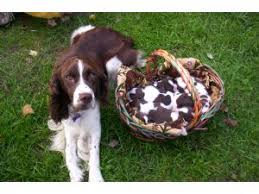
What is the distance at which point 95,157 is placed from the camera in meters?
4.69

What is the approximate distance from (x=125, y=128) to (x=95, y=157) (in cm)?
48

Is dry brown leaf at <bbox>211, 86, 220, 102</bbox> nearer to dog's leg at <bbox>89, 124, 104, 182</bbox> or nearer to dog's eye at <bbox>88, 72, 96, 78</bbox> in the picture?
dog's leg at <bbox>89, 124, 104, 182</bbox>

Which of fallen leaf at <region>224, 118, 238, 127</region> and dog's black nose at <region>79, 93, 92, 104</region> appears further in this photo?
fallen leaf at <region>224, 118, 238, 127</region>

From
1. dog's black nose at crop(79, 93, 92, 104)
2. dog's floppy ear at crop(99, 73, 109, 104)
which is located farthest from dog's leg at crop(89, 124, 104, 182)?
dog's black nose at crop(79, 93, 92, 104)

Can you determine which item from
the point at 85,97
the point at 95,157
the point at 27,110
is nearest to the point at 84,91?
the point at 85,97

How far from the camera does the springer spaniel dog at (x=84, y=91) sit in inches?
168

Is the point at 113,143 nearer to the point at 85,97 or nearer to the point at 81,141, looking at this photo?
the point at 81,141

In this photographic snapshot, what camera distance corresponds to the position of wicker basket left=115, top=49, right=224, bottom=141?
14.9ft

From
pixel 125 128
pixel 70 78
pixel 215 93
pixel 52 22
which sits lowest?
pixel 125 128

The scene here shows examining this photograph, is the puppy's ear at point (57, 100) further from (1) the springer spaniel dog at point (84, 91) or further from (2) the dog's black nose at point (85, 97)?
(2) the dog's black nose at point (85, 97)

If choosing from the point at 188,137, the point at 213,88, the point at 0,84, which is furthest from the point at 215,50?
the point at 0,84

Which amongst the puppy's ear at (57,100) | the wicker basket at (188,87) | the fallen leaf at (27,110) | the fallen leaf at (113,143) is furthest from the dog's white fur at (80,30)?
the fallen leaf at (113,143)

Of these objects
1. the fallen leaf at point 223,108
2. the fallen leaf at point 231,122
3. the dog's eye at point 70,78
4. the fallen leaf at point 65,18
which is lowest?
the fallen leaf at point 231,122

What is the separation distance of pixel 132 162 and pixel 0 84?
5.71 ft
